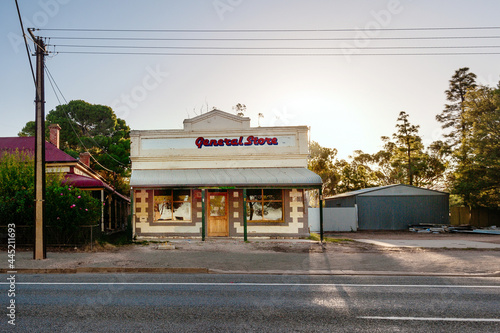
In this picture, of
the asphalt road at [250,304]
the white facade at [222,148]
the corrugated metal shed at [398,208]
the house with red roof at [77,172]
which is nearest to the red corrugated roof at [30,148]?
the house with red roof at [77,172]

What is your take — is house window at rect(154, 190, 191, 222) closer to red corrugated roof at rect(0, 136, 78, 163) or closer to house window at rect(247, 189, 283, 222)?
house window at rect(247, 189, 283, 222)

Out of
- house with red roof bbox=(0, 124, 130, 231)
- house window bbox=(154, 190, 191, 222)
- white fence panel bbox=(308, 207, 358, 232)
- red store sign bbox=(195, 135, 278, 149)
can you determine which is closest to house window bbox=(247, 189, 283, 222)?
red store sign bbox=(195, 135, 278, 149)

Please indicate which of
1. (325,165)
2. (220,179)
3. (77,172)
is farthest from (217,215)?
(325,165)

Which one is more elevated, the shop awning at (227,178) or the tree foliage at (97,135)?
the tree foliage at (97,135)

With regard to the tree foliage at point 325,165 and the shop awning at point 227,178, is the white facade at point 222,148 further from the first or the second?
the tree foliage at point 325,165

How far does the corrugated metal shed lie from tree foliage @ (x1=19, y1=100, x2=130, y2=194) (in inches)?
944

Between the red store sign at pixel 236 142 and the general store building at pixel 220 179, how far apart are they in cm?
6

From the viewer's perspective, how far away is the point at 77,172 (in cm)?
2489

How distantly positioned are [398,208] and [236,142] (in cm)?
1548

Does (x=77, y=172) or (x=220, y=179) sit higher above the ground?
(x=77, y=172)

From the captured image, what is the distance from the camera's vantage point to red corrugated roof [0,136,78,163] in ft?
77.5

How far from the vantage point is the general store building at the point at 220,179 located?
19.7 metres

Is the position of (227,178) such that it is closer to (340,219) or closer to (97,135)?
(340,219)

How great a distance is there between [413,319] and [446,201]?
88.0 ft
